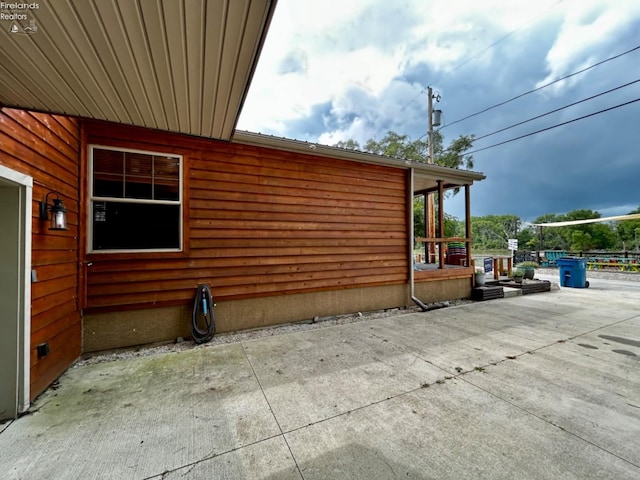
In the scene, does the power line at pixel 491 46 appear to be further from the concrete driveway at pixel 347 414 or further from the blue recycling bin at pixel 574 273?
the concrete driveway at pixel 347 414

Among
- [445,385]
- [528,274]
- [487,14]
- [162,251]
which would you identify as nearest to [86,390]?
[162,251]

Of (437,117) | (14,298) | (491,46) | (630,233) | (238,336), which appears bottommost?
(238,336)

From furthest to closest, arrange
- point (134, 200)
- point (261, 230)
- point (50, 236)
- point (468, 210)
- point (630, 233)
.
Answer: point (630, 233) < point (468, 210) < point (261, 230) < point (134, 200) < point (50, 236)

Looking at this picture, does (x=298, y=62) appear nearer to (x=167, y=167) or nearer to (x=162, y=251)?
(x=167, y=167)

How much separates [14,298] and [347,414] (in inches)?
105

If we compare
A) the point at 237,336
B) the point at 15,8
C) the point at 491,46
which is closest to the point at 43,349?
the point at 237,336

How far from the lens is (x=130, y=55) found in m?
1.44

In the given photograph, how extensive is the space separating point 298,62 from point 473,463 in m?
11.6

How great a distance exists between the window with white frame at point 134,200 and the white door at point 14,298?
1.25 m

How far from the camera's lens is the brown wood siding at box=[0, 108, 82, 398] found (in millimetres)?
2037

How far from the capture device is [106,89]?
176 cm

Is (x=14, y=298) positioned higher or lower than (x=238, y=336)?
higher

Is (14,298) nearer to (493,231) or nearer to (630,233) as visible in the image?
(630,233)

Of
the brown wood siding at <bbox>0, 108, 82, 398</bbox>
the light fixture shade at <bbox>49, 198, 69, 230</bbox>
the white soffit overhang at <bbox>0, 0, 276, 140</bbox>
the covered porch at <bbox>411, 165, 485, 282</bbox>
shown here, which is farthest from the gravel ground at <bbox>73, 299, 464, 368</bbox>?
the white soffit overhang at <bbox>0, 0, 276, 140</bbox>
